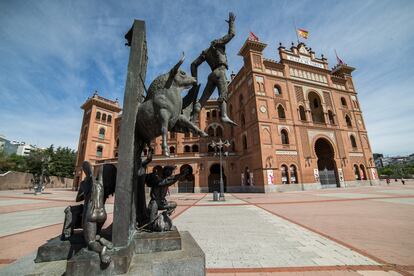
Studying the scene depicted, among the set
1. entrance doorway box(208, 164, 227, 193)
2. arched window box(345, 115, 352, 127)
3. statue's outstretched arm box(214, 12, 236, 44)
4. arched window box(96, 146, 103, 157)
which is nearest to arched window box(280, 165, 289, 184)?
entrance doorway box(208, 164, 227, 193)

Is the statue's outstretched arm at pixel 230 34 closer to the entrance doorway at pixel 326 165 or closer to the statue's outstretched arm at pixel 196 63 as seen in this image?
the statue's outstretched arm at pixel 196 63

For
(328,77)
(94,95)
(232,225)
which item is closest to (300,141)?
(328,77)

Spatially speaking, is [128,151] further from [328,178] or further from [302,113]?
[328,178]

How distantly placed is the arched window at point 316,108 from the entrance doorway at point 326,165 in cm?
344

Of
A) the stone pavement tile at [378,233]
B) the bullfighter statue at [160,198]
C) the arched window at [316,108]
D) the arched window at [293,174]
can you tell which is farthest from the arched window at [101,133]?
the bullfighter statue at [160,198]

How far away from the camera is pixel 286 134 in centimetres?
2370

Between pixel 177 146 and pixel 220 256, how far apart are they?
2862 centimetres

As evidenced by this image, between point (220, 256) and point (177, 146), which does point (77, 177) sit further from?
point (220, 256)

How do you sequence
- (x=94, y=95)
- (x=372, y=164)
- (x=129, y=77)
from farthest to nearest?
(x=94, y=95)
(x=372, y=164)
(x=129, y=77)

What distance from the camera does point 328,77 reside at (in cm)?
2839

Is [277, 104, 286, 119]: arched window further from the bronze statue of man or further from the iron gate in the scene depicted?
the bronze statue of man

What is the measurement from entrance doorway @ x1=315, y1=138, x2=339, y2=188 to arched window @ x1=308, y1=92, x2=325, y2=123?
3440mm

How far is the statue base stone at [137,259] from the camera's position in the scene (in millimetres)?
1602

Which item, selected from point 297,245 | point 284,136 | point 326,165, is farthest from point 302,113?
point 297,245
